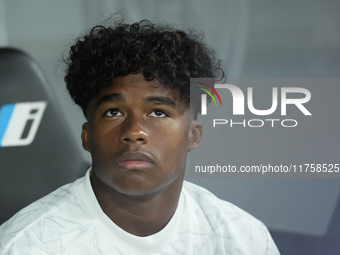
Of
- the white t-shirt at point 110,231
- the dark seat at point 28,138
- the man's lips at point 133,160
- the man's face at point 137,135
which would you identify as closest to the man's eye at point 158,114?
the man's face at point 137,135

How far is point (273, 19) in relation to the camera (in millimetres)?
1512

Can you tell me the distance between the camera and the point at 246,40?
1.51 m

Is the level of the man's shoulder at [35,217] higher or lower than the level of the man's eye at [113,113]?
lower

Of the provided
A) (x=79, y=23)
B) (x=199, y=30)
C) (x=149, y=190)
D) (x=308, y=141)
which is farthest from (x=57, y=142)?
(x=308, y=141)

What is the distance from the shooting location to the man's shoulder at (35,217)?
36.8 inches

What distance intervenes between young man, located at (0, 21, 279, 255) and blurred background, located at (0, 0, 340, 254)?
369mm

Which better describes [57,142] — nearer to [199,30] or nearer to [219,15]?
[199,30]

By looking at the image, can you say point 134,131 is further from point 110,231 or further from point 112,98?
point 110,231

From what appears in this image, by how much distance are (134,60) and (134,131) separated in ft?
0.62

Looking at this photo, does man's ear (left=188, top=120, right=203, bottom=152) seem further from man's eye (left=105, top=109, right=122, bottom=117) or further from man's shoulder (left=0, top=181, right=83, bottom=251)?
man's shoulder (left=0, top=181, right=83, bottom=251)

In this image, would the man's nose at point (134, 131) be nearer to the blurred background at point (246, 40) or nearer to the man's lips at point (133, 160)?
the man's lips at point (133, 160)

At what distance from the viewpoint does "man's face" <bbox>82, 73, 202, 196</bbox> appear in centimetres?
95

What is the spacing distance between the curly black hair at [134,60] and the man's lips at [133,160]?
196 mm

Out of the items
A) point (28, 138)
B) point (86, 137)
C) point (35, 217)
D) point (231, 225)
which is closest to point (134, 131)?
point (86, 137)
